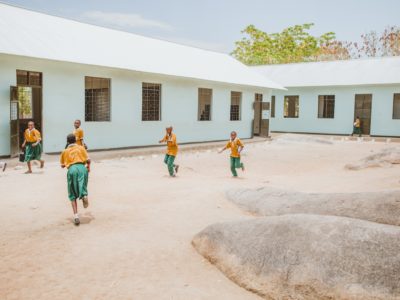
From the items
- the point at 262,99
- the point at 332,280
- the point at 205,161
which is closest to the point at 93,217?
the point at 332,280

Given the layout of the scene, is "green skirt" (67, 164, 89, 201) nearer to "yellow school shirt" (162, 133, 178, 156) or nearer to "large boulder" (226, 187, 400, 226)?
"large boulder" (226, 187, 400, 226)

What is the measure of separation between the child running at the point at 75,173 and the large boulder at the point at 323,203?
106 inches

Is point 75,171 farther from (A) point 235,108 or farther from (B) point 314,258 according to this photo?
(A) point 235,108

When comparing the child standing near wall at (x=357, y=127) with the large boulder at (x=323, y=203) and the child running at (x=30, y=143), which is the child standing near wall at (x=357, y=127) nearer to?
the large boulder at (x=323, y=203)

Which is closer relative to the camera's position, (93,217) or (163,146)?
(93,217)

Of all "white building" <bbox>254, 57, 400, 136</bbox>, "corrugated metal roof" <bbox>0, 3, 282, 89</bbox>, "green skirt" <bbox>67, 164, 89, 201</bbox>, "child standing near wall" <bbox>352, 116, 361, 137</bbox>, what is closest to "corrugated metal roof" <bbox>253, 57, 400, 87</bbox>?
"white building" <bbox>254, 57, 400, 136</bbox>

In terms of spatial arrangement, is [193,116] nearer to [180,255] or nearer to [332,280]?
[180,255]

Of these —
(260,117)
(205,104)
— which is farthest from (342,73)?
(205,104)

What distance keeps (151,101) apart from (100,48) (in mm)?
2807

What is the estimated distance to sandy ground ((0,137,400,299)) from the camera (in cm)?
413

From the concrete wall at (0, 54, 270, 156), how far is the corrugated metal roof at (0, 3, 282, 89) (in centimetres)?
36

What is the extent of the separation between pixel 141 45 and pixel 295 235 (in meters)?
15.5

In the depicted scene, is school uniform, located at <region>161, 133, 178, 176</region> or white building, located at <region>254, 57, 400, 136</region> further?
white building, located at <region>254, 57, 400, 136</region>

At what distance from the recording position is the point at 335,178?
32.8 ft
